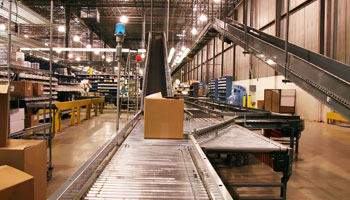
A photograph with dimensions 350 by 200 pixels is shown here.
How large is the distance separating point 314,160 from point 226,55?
48.2 ft

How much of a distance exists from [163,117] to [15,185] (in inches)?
63.3

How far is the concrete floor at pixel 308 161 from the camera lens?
120 inches

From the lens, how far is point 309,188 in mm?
3117

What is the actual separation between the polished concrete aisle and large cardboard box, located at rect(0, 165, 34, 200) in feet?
9.68

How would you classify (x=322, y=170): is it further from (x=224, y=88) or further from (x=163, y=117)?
(x=224, y=88)

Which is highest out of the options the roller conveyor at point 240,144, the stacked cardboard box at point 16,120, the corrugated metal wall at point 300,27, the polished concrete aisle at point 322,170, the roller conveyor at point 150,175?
the corrugated metal wall at point 300,27

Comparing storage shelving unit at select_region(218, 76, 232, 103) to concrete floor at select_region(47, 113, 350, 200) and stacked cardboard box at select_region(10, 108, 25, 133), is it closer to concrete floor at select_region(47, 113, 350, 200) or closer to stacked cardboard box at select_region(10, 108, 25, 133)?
concrete floor at select_region(47, 113, 350, 200)

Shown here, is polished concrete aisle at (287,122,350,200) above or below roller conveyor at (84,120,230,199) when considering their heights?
below

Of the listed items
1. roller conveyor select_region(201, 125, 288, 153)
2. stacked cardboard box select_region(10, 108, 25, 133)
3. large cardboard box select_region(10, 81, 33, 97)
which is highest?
large cardboard box select_region(10, 81, 33, 97)

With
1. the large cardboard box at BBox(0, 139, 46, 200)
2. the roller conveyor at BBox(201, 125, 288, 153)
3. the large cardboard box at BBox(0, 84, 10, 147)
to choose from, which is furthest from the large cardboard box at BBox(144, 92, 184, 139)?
the large cardboard box at BBox(0, 84, 10, 147)

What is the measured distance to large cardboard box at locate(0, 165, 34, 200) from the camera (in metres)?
1.21

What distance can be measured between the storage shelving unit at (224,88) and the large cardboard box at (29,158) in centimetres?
1320

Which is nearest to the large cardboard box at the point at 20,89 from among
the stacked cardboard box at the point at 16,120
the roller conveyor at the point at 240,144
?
the stacked cardboard box at the point at 16,120

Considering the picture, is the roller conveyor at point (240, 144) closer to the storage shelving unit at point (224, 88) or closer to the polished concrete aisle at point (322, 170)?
the polished concrete aisle at point (322, 170)
